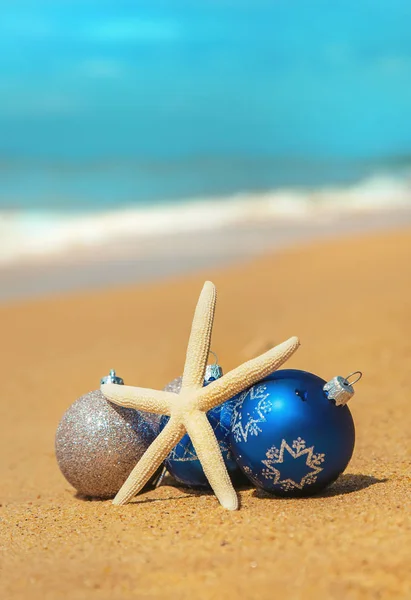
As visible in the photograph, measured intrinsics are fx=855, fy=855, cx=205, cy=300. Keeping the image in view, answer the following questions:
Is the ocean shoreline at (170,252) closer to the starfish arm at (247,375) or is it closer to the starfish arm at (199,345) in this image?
the starfish arm at (199,345)

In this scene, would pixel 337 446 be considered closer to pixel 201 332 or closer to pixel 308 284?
pixel 201 332

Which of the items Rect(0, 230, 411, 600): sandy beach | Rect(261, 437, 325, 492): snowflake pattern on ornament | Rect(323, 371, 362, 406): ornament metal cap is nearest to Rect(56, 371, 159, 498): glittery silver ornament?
Rect(0, 230, 411, 600): sandy beach

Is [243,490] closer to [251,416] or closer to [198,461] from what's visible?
[198,461]

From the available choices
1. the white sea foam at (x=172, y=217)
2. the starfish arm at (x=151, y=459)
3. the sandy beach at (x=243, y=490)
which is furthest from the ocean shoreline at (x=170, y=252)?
the starfish arm at (x=151, y=459)

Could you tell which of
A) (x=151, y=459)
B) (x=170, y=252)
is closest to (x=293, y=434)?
(x=151, y=459)

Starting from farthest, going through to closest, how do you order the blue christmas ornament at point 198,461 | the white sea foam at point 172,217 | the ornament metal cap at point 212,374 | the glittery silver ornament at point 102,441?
the white sea foam at point 172,217 < the glittery silver ornament at point 102,441 < the ornament metal cap at point 212,374 < the blue christmas ornament at point 198,461

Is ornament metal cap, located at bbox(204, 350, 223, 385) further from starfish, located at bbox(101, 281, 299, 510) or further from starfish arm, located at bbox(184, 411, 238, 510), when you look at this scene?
starfish arm, located at bbox(184, 411, 238, 510)
